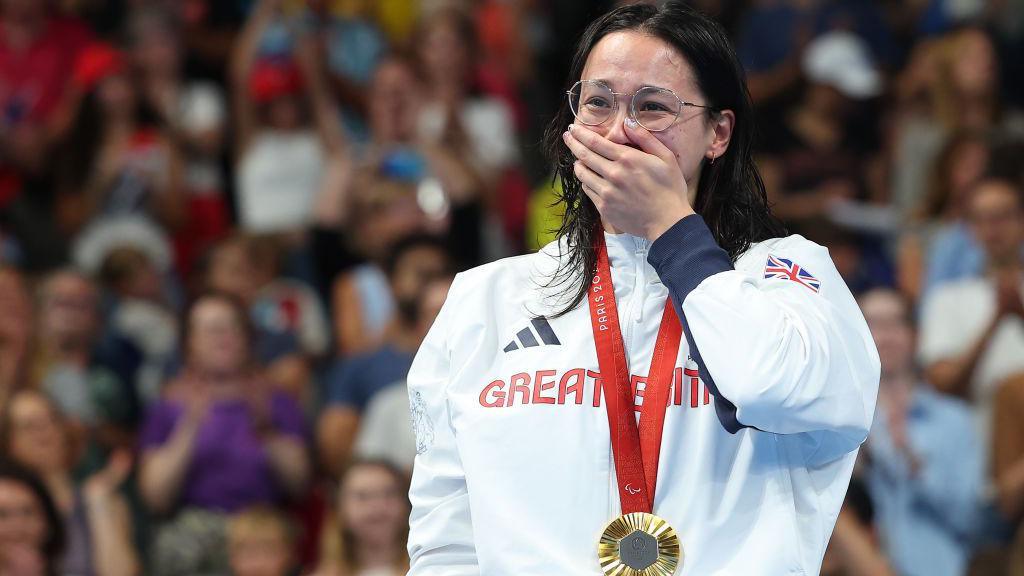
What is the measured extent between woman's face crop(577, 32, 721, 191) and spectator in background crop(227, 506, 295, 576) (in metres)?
3.87

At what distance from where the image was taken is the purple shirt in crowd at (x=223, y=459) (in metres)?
6.43

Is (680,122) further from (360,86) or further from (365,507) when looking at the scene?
(360,86)

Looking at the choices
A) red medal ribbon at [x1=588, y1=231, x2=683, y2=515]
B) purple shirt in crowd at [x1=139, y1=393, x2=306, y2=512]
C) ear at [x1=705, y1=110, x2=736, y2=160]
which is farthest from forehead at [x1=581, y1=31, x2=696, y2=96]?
purple shirt in crowd at [x1=139, y1=393, x2=306, y2=512]

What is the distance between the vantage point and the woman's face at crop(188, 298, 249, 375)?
21.8ft

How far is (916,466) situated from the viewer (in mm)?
6039

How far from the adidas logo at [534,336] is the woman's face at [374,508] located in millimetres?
3257

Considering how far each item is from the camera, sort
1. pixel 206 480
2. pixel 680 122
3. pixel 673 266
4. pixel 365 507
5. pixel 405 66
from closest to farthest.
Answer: pixel 673 266
pixel 680 122
pixel 365 507
pixel 206 480
pixel 405 66

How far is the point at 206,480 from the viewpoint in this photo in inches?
253

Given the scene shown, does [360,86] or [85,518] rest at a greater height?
[360,86]

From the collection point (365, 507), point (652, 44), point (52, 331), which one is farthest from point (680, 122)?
point (52, 331)

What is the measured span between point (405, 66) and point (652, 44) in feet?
19.5

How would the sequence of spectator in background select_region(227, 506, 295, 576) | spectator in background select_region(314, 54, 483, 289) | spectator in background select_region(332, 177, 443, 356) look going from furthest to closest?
1. spectator in background select_region(314, 54, 483, 289)
2. spectator in background select_region(332, 177, 443, 356)
3. spectator in background select_region(227, 506, 295, 576)

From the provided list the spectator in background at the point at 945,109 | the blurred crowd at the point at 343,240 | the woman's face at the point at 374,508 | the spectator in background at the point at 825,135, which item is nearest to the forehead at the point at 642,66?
the blurred crowd at the point at 343,240

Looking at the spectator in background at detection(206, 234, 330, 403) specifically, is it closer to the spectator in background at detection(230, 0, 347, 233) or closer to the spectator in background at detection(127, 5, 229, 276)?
the spectator in background at detection(230, 0, 347, 233)
